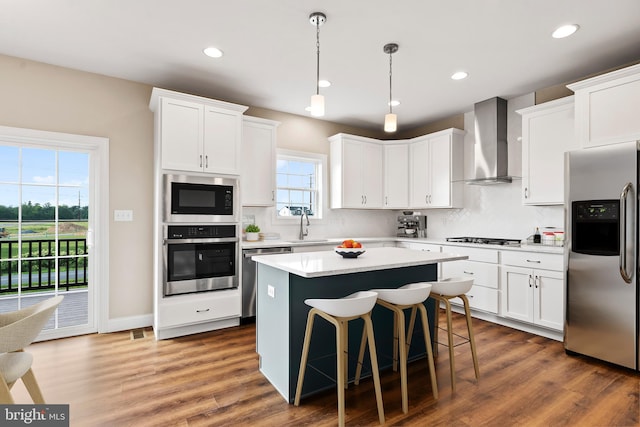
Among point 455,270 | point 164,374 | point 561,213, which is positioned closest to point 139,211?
point 164,374

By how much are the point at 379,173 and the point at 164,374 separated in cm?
399

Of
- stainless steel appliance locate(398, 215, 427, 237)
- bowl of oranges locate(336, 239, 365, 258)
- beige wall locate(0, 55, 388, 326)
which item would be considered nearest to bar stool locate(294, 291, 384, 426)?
bowl of oranges locate(336, 239, 365, 258)

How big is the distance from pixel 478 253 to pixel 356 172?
2.07 metres

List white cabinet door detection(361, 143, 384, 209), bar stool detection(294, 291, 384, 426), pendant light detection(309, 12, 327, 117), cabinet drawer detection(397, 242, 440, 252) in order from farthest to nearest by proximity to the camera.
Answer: white cabinet door detection(361, 143, 384, 209)
cabinet drawer detection(397, 242, 440, 252)
pendant light detection(309, 12, 327, 117)
bar stool detection(294, 291, 384, 426)

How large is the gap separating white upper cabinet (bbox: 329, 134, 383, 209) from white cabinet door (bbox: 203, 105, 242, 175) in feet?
5.73

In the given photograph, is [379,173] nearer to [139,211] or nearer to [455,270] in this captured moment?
[455,270]

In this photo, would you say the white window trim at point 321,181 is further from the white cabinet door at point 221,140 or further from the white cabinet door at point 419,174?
the white cabinet door at point 419,174

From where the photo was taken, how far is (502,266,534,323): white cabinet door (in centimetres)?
355

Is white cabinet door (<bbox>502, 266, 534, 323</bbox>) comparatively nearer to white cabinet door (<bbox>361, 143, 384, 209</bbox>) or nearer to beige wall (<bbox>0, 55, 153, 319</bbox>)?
white cabinet door (<bbox>361, 143, 384, 209</bbox>)

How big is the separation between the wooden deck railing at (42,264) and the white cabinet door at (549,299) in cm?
476

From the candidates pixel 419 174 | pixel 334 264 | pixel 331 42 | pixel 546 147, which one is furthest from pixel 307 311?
pixel 419 174
